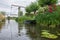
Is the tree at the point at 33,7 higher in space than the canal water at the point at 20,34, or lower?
higher

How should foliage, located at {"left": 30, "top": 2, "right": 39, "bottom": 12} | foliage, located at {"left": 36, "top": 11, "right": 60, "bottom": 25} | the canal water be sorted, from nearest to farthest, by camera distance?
the canal water < foliage, located at {"left": 36, "top": 11, "right": 60, "bottom": 25} < foliage, located at {"left": 30, "top": 2, "right": 39, "bottom": 12}

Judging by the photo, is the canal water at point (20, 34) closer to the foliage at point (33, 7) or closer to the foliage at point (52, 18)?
the foliage at point (52, 18)

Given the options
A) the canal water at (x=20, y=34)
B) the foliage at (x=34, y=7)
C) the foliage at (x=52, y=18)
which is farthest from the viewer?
the foliage at (x=34, y=7)

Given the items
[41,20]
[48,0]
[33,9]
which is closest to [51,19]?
[41,20]

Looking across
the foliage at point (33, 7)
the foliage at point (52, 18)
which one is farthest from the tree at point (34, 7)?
the foliage at point (52, 18)

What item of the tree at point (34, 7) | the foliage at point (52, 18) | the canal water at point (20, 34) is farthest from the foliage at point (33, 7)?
the canal water at point (20, 34)

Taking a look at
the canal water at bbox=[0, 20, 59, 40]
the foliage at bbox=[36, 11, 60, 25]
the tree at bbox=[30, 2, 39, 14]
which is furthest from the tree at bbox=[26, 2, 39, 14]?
the canal water at bbox=[0, 20, 59, 40]

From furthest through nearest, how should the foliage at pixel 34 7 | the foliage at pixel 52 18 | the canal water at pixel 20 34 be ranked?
the foliage at pixel 34 7 → the foliage at pixel 52 18 → the canal water at pixel 20 34

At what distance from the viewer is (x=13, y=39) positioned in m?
9.77

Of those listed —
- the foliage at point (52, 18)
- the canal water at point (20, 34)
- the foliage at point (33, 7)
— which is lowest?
the canal water at point (20, 34)

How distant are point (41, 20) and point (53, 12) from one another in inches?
68.0

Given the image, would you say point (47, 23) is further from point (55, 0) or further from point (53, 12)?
point (55, 0)

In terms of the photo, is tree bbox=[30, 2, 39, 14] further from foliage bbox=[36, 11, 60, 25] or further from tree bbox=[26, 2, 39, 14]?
foliage bbox=[36, 11, 60, 25]

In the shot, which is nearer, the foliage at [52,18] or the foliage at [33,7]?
the foliage at [52,18]
